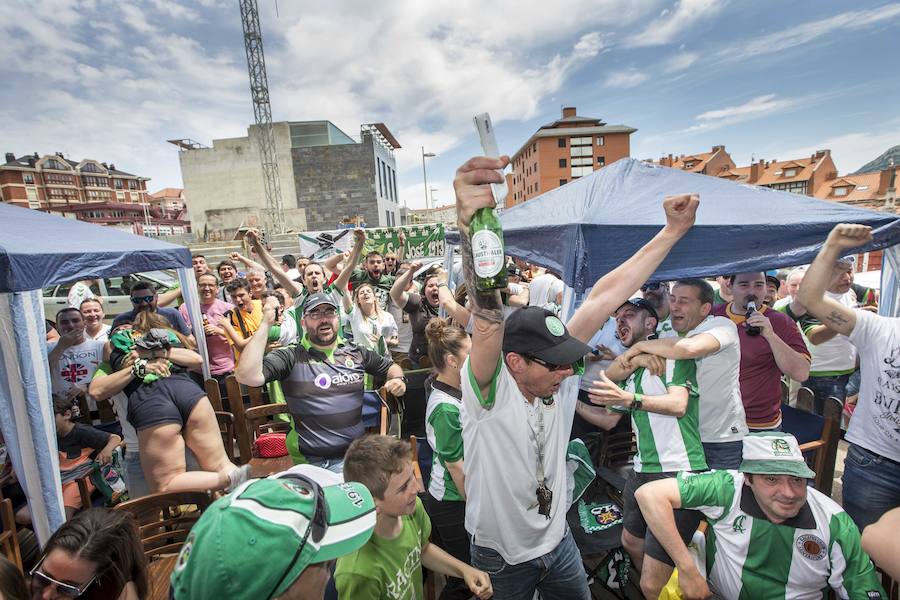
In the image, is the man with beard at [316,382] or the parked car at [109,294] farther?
the parked car at [109,294]

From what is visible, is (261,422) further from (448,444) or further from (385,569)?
(385,569)

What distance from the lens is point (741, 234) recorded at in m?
2.83

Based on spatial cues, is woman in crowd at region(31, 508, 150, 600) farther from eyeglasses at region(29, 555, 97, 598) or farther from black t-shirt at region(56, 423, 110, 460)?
black t-shirt at region(56, 423, 110, 460)

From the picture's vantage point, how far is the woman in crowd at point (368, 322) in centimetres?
499

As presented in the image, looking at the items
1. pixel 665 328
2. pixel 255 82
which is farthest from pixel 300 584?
pixel 255 82

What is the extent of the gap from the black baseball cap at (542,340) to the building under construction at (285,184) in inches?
1295

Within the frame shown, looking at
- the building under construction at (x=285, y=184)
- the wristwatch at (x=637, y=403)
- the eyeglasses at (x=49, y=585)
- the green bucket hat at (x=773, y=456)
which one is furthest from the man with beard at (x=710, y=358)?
the building under construction at (x=285, y=184)

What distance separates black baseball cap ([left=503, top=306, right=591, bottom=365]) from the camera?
1.55 meters

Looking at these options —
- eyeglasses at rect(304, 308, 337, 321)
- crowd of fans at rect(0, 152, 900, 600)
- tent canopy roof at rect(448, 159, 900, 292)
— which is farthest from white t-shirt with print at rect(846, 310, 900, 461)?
eyeglasses at rect(304, 308, 337, 321)

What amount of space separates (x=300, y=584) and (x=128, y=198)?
93120mm

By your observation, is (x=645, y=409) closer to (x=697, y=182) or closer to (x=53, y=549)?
(x=697, y=182)

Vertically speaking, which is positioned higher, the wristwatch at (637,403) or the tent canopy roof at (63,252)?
the tent canopy roof at (63,252)

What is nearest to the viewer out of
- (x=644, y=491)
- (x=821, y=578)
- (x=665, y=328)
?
(x=821, y=578)

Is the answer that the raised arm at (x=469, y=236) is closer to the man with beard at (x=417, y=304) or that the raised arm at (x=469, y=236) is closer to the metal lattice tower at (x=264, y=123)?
the man with beard at (x=417, y=304)
